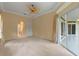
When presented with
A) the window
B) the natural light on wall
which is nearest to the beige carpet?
the natural light on wall

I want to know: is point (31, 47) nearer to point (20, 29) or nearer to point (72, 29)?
point (20, 29)

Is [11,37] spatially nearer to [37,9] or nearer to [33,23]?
[33,23]

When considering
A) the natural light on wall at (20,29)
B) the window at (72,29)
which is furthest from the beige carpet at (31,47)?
the window at (72,29)

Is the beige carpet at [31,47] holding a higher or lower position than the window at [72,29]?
lower

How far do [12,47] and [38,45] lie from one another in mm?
842

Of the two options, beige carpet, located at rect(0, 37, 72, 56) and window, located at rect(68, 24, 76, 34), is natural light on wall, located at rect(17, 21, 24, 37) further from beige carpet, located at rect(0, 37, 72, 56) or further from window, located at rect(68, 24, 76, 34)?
window, located at rect(68, 24, 76, 34)

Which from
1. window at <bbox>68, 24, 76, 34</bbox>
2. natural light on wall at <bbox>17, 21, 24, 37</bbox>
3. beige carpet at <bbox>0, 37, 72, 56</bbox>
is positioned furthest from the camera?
window at <bbox>68, 24, 76, 34</bbox>

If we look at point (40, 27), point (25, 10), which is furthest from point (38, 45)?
point (25, 10)

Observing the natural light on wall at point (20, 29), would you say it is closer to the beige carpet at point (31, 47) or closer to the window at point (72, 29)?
the beige carpet at point (31, 47)

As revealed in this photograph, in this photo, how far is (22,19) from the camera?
12.5ft

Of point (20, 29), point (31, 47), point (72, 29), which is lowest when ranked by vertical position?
point (31, 47)

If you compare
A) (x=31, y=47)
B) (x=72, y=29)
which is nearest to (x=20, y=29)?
(x=31, y=47)

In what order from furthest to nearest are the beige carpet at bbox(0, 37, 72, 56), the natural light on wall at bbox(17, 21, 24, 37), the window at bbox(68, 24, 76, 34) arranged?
the window at bbox(68, 24, 76, 34)
the beige carpet at bbox(0, 37, 72, 56)
the natural light on wall at bbox(17, 21, 24, 37)

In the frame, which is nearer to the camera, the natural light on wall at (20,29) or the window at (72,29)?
the natural light on wall at (20,29)
